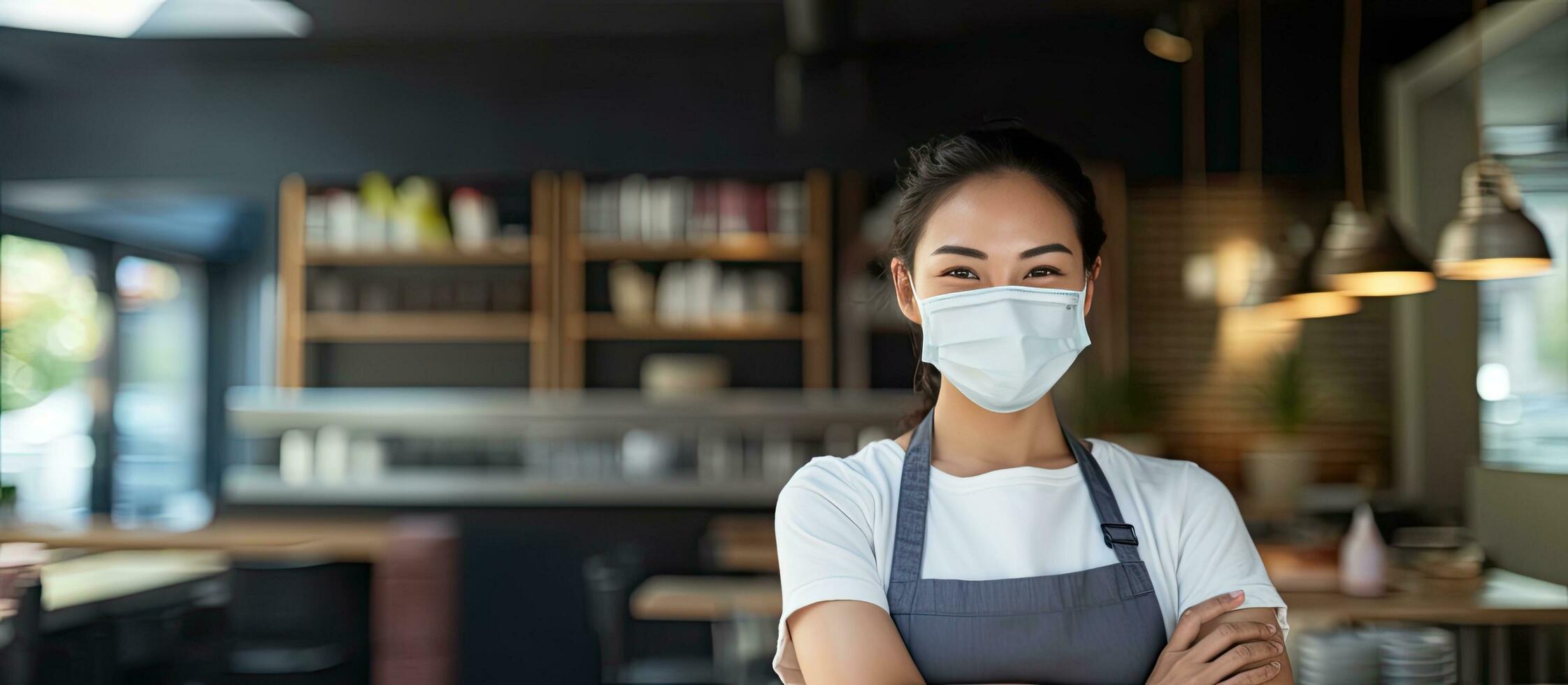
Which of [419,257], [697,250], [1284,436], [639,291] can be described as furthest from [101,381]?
[1284,436]

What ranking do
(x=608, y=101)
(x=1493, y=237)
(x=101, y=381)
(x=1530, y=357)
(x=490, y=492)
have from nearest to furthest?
(x=1493, y=237), (x=1530, y=357), (x=608, y=101), (x=490, y=492), (x=101, y=381)

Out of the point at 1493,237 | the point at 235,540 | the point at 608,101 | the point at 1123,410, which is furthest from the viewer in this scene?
the point at 1123,410

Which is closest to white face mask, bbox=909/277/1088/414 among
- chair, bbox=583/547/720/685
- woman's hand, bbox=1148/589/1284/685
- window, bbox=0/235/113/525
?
woman's hand, bbox=1148/589/1284/685

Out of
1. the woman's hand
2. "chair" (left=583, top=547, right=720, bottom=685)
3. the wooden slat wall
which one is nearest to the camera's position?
the woman's hand

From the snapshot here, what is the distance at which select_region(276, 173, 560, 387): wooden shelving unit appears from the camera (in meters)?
6.27

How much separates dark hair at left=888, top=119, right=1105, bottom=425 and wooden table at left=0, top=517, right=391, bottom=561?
3803mm

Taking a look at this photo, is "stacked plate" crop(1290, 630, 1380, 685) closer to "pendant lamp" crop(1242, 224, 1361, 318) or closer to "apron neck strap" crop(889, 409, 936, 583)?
"pendant lamp" crop(1242, 224, 1361, 318)

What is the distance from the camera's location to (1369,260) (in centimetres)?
329

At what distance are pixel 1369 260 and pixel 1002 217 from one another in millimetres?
2300

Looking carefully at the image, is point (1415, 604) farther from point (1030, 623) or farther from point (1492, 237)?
point (1030, 623)

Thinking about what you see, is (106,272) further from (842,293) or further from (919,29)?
(919,29)

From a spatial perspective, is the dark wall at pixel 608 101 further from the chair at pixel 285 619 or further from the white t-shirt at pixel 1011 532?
the white t-shirt at pixel 1011 532

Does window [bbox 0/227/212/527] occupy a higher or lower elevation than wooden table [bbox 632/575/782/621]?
higher

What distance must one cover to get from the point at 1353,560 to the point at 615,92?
3886mm
